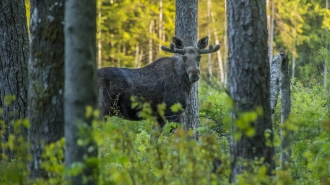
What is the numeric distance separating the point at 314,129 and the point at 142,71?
6.61 meters

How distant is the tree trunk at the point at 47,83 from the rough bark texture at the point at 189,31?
600 cm

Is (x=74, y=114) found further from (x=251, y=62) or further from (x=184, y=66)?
(x=184, y=66)

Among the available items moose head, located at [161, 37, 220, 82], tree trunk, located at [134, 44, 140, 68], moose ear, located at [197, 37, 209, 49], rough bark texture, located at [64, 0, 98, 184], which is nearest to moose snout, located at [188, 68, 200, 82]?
moose head, located at [161, 37, 220, 82]

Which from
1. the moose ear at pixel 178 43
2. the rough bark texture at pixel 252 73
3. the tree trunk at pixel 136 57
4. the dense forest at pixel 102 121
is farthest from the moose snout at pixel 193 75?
the tree trunk at pixel 136 57

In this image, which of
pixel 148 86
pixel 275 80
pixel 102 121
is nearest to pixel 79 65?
pixel 102 121

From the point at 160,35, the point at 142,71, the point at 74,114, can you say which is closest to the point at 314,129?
the point at 74,114

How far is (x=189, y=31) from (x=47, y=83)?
6.54 metres

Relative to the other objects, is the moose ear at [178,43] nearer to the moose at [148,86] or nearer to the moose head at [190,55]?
the moose head at [190,55]

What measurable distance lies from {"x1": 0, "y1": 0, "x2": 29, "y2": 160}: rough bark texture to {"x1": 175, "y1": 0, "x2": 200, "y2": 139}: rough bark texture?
4009mm

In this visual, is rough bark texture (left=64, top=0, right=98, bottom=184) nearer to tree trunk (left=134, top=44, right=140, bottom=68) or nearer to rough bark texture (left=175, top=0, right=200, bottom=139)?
rough bark texture (left=175, top=0, right=200, bottom=139)

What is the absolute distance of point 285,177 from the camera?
5309 millimetres

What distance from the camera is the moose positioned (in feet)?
42.3

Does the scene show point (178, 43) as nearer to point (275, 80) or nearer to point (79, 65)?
point (275, 80)

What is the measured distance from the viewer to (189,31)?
41.3 ft
